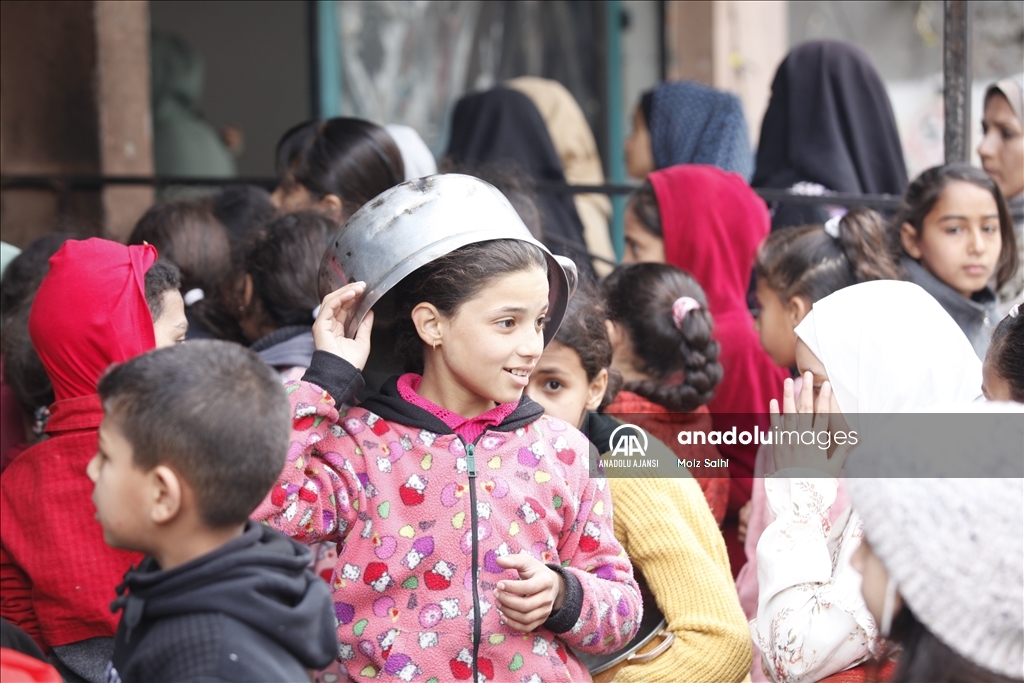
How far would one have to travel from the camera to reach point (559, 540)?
6.93 feet

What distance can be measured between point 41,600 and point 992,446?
5.74 ft

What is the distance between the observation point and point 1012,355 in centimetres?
209

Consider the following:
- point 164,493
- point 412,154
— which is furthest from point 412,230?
point 412,154

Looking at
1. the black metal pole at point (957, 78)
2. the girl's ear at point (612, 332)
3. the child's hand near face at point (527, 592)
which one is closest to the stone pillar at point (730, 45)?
the black metal pole at point (957, 78)

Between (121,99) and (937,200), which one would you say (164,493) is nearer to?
(937,200)

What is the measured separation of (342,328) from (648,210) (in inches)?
77.8

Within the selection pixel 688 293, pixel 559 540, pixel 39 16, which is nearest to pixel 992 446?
pixel 559 540

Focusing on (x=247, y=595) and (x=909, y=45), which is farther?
(x=909, y=45)

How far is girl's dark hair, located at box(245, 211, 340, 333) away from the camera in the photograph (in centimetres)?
292

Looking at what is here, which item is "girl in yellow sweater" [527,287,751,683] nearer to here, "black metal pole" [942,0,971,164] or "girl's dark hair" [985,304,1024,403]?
"girl's dark hair" [985,304,1024,403]

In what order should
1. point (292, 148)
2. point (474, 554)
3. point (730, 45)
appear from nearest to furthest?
1. point (474, 554)
2. point (292, 148)
3. point (730, 45)

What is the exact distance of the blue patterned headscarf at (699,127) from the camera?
4828 mm

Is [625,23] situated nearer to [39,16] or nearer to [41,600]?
[39,16]

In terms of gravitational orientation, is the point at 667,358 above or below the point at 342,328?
below
